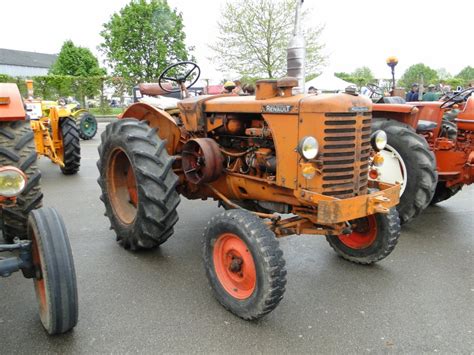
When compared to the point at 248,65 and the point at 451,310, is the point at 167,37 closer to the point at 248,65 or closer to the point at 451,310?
the point at 248,65

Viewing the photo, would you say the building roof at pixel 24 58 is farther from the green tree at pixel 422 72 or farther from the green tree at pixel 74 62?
the green tree at pixel 422 72

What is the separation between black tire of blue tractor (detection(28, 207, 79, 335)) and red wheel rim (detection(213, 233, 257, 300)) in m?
1.04

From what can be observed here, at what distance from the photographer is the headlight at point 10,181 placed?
213cm

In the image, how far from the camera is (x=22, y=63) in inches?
3049

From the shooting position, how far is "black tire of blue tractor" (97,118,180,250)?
3.33 metres

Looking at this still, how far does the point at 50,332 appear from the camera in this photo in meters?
2.38

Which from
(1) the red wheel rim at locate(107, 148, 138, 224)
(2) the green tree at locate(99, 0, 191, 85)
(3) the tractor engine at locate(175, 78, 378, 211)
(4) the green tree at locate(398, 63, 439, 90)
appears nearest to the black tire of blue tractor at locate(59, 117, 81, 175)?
(1) the red wheel rim at locate(107, 148, 138, 224)

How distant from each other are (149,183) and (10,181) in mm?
1273

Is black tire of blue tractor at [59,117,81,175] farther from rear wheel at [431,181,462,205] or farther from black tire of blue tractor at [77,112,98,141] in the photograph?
rear wheel at [431,181,462,205]

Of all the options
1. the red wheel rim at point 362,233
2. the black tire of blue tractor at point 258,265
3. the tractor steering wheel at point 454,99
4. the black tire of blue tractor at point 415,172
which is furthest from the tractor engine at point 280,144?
the tractor steering wheel at point 454,99

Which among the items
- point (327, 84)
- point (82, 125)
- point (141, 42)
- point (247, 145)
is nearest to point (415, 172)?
point (247, 145)

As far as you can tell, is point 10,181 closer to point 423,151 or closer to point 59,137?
point 423,151

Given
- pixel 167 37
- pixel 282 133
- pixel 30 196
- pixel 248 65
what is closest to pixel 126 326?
pixel 30 196

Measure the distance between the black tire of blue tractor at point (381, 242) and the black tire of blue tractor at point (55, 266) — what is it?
2356 mm
